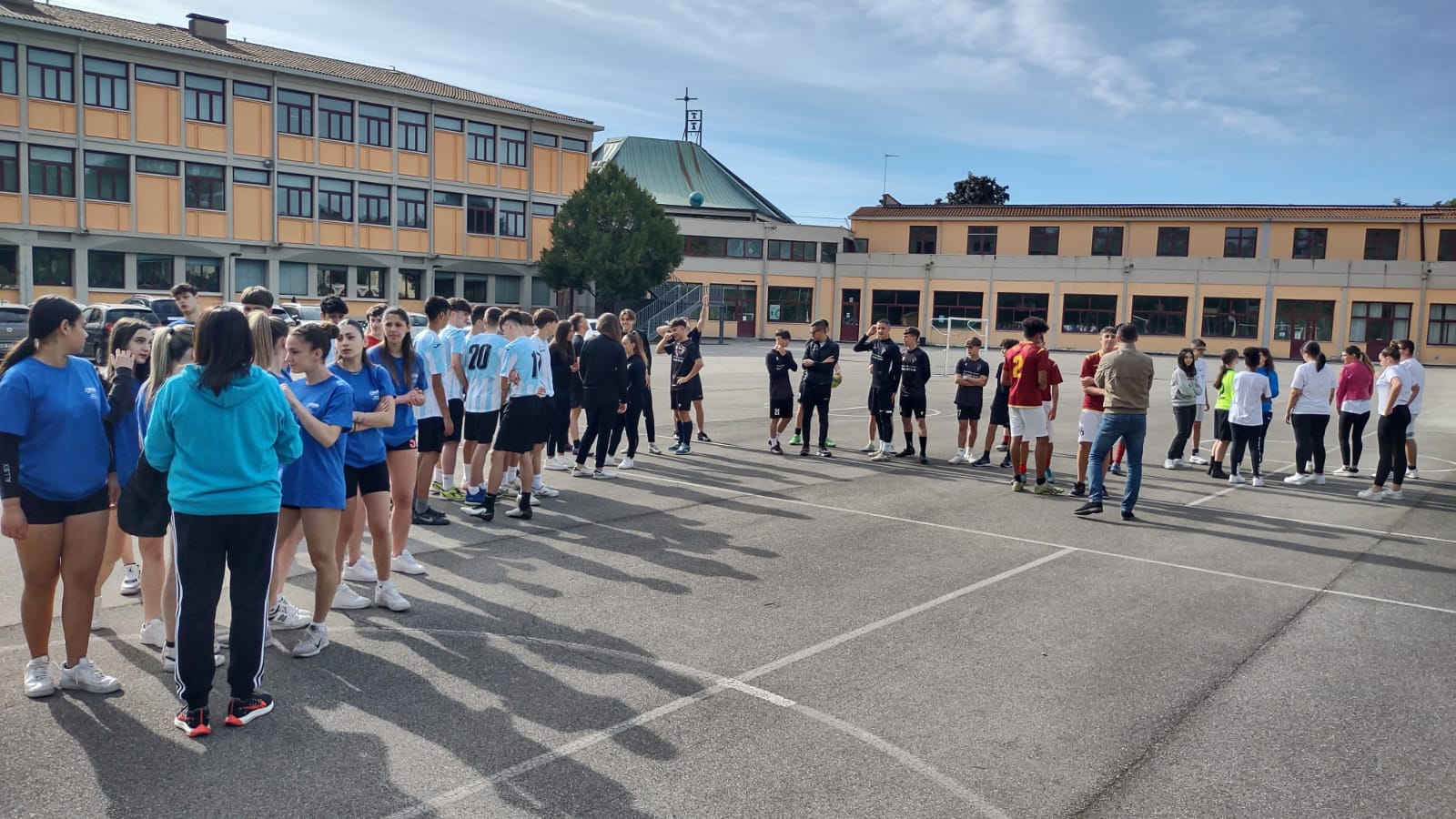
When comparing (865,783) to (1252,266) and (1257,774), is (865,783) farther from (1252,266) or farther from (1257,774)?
(1252,266)

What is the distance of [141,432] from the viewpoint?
17.3 ft

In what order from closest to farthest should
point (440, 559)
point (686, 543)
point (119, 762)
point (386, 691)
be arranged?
1. point (119, 762)
2. point (386, 691)
3. point (440, 559)
4. point (686, 543)

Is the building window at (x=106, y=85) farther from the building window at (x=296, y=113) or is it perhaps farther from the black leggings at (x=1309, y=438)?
the black leggings at (x=1309, y=438)

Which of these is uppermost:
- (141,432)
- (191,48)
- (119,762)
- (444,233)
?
(191,48)

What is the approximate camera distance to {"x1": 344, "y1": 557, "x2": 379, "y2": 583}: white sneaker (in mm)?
7234

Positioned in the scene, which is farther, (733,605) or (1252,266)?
(1252,266)

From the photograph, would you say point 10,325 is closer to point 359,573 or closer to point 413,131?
point 359,573

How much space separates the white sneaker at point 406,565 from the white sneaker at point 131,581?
166 centimetres

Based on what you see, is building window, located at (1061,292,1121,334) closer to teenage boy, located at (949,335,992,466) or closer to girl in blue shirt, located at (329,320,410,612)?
teenage boy, located at (949,335,992,466)

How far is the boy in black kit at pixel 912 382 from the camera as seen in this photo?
1471 cm

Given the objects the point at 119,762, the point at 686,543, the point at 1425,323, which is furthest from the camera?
the point at 1425,323

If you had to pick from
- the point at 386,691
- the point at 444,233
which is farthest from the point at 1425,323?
the point at 386,691

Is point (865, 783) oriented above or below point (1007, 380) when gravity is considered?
below

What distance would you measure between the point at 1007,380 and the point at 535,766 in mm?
9620
